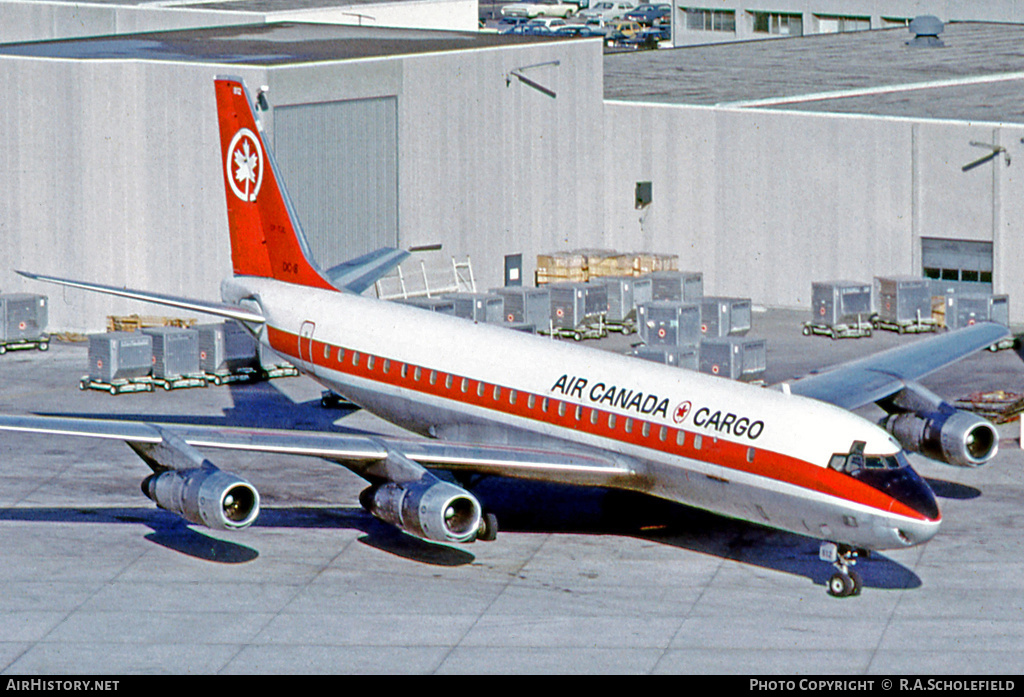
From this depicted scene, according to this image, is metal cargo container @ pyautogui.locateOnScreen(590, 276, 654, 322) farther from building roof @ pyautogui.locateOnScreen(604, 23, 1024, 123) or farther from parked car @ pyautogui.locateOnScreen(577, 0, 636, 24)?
parked car @ pyautogui.locateOnScreen(577, 0, 636, 24)

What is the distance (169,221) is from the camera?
64.6m

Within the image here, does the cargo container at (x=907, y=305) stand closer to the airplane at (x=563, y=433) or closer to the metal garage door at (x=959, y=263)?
→ the metal garage door at (x=959, y=263)

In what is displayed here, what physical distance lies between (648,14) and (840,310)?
101553 millimetres

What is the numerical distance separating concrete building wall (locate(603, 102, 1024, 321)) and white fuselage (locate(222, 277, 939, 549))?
99.1 ft

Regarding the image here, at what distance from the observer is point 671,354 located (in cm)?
5600

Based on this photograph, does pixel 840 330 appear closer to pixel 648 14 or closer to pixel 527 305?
pixel 527 305

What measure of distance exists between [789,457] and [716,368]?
70.1 ft

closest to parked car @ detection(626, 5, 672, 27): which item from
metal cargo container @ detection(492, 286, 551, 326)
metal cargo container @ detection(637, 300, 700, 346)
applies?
metal cargo container @ detection(492, 286, 551, 326)

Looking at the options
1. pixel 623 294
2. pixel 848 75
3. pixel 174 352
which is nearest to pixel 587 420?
pixel 174 352

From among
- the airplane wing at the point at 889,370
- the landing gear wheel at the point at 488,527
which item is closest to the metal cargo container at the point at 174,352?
the landing gear wheel at the point at 488,527

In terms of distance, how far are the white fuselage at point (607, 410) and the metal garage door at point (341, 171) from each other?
1819 cm

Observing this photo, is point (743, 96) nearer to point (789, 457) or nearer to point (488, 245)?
point (488, 245)

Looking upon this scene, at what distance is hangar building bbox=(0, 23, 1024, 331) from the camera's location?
6450cm

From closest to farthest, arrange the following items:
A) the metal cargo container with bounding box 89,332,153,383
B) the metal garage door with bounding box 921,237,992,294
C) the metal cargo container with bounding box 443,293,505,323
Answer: the metal cargo container with bounding box 89,332,153,383 < the metal cargo container with bounding box 443,293,505,323 < the metal garage door with bounding box 921,237,992,294
